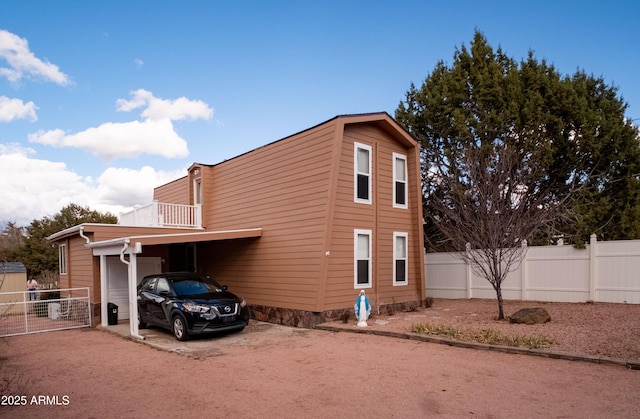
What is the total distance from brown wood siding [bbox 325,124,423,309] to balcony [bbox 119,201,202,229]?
6.83 meters

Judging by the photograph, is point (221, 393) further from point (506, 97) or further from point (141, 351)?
point (506, 97)

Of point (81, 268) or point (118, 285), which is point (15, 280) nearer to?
point (81, 268)

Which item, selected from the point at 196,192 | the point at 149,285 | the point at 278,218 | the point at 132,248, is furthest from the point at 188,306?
the point at 196,192

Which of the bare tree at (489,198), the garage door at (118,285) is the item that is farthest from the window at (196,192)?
the bare tree at (489,198)

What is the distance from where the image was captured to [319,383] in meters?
6.37

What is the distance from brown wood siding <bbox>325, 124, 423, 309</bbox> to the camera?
1202 cm

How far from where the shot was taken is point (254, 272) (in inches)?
538

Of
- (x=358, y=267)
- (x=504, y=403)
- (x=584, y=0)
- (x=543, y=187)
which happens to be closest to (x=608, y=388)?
(x=504, y=403)

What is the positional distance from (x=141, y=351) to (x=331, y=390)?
5.15 m

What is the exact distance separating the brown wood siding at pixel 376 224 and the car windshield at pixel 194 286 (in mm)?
3061

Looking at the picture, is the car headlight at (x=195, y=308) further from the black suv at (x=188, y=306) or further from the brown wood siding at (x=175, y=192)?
the brown wood siding at (x=175, y=192)

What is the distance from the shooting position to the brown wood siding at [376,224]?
12.0 metres

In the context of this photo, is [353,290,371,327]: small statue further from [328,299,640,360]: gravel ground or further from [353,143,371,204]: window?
[353,143,371,204]: window

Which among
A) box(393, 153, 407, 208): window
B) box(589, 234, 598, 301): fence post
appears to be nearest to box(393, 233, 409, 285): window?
box(393, 153, 407, 208): window
